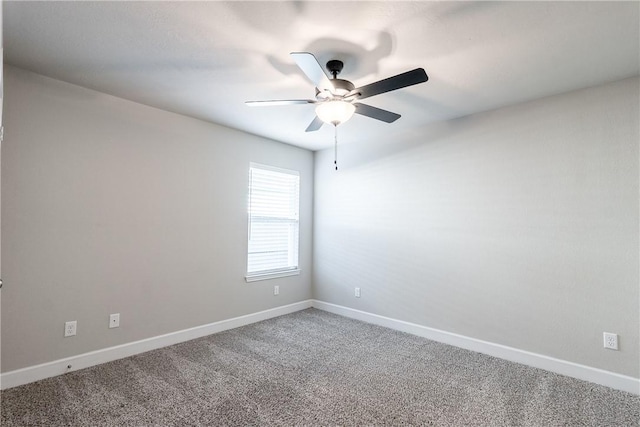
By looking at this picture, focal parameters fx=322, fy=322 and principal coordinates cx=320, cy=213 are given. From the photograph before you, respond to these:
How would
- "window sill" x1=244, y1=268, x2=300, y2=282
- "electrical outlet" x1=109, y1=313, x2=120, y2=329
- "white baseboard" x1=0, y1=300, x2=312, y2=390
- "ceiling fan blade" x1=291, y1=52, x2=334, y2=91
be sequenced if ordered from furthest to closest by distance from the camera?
1. "window sill" x1=244, y1=268, x2=300, y2=282
2. "electrical outlet" x1=109, y1=313, x2=120, y2=329
3. "white baseboard" x1=0, y1=300, x2=312, y2=390
4. "ceiling fan blade" x1=291, y1=52, x2=334, y2=91

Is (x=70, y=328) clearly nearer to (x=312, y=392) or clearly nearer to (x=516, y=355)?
(x=312, y=392)

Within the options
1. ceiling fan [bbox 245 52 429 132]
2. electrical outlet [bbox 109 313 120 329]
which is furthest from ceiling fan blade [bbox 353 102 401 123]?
electrical outlet [bbox 109 313 120 329]

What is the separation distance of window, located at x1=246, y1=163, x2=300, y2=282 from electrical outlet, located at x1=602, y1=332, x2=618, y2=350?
130 inches

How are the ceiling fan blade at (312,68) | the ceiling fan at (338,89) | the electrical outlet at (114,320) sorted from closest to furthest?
1. the ceiling fan blade at (312,68)
2. the ceiling fan at (338,89)
3. the electrical outlet at (114,320)

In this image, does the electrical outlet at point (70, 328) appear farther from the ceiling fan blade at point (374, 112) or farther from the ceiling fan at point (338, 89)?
the ceiling fan blade at point (374, 112)

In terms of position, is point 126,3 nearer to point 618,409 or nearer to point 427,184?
point 427,184

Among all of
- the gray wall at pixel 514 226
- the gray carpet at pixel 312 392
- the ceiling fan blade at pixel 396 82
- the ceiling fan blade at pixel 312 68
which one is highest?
the ceiling fan blade at pixel 312 68

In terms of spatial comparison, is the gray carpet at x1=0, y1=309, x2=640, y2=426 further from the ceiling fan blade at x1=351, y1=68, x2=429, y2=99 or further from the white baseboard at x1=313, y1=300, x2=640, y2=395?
the ceiling fan blade at x1=351, y1=68, x2=429, y2=99

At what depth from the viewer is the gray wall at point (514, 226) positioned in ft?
8.29

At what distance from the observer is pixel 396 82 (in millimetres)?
1936

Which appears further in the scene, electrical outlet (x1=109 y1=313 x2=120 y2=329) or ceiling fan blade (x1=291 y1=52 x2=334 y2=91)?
electrical outlet (x1=109 y1=313 x2=120 y2=329)

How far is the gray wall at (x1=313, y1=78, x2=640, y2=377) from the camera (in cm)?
253

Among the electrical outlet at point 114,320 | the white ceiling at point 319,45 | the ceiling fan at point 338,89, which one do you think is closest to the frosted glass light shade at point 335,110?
the ceiling fan at point 338,89

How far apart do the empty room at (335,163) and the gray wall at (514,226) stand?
0.02 meters
